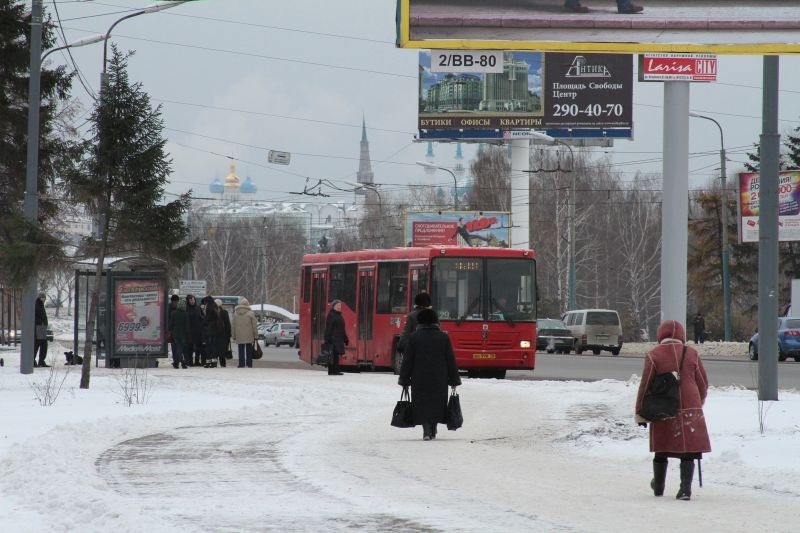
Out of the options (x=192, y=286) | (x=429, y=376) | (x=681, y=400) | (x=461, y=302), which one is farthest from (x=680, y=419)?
(x=192, y=286)

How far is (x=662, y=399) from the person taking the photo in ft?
36.4

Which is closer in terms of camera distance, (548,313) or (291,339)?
(548,313)

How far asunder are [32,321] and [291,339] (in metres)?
51.7

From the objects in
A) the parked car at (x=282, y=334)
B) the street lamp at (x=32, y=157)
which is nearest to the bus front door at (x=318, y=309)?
the street lamp at (x=32, y=157)

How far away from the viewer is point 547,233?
316 ft

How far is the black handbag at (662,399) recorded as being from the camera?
36.3ft

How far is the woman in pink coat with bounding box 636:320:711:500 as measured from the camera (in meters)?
11.1

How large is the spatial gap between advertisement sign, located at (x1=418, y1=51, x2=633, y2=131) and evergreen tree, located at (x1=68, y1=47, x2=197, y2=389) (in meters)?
49.4

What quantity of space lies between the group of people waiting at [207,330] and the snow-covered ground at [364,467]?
11387 mm

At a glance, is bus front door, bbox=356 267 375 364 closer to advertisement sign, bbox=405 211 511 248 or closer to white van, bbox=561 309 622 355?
white van, bbox=561 309 622 355

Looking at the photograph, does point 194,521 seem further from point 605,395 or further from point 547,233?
point 547,233

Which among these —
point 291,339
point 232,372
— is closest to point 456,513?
point 232,372

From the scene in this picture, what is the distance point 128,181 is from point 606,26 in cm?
841

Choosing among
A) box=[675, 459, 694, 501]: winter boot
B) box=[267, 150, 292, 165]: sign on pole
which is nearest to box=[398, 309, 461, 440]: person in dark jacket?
box=[675, 459, 694, 501]: winter boot
